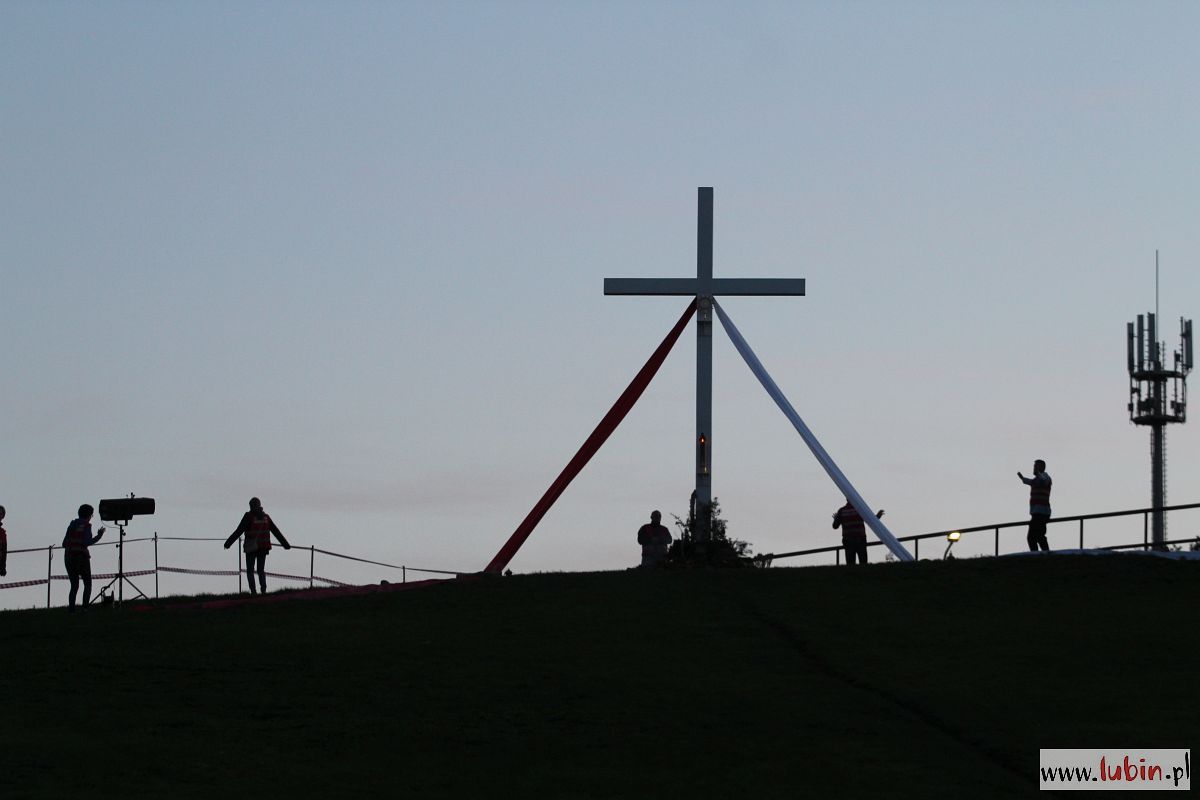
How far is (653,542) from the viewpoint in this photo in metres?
33.4

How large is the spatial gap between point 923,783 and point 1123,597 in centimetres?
1241

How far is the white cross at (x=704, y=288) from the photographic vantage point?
35250mm

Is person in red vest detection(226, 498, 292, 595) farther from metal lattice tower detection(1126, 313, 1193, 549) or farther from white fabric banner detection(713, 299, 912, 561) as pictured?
metal lattice tower detection(1126, 313, 1193, 549)

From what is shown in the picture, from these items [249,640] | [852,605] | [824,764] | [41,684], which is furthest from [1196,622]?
[41,684]

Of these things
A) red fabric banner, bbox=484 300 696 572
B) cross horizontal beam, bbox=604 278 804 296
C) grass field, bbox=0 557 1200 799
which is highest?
cross horizontal beam, bbox=604 278 804 296

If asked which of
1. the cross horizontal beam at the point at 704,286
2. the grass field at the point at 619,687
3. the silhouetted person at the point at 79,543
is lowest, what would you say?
the grass field at the point at 619,687

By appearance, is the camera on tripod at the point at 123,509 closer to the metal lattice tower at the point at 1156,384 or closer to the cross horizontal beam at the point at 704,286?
the cross horizontal beam at the point at 704,286

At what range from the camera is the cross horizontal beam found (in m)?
35.6

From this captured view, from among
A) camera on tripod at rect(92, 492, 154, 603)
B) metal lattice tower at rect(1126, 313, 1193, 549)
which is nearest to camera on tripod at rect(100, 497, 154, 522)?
camera on tripod at rect(92, 492, 154, 603)

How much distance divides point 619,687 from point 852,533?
13.3 metres

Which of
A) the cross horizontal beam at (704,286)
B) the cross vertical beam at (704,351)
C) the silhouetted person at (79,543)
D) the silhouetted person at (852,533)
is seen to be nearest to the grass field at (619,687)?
the silhouetted person at (79,543)

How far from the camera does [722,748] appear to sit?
58.1 ft

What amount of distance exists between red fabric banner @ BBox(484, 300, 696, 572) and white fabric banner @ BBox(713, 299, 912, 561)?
108cm

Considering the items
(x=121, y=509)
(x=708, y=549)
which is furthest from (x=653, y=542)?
(x=121, y=509)
